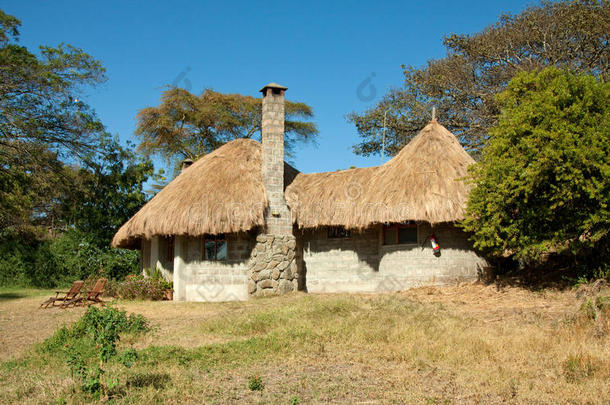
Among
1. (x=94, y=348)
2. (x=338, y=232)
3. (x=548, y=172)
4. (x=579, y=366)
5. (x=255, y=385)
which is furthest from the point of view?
(x=338, y=232)

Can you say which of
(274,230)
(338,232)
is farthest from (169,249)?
(338,232)

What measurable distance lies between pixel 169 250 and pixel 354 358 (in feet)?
34.6

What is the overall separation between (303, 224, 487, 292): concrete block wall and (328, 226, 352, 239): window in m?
0.11

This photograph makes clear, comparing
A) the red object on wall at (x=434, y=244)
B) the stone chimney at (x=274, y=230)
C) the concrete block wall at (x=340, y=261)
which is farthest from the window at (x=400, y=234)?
the stone chimney at (x=274, y=230)

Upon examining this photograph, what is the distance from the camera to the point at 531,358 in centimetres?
647

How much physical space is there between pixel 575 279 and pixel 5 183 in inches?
641

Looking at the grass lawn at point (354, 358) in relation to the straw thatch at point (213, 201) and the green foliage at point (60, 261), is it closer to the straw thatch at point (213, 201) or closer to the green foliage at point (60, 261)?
the straw thatch at point (213, 201)

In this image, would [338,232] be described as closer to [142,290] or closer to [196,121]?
[142,290]

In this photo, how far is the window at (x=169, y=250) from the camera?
16.2 metres

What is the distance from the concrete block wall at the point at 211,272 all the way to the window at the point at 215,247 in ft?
0.50

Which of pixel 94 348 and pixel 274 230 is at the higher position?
pixel 274 230

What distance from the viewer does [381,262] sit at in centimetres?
1441

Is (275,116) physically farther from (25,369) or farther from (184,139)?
(184,139)

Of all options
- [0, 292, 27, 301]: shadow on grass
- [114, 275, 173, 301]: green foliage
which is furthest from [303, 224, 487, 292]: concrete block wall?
[0, 292, 27, 301]: shadow on grass
